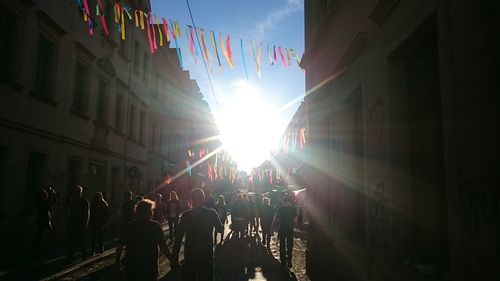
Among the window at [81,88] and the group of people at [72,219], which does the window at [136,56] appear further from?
the group of people at [72,219]

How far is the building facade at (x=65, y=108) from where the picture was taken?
1193 centimetres

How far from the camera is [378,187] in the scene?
6.38 metres

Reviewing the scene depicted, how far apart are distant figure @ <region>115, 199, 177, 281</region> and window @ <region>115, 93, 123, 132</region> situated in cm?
1743

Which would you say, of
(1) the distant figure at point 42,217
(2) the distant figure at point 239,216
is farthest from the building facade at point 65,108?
(2) the distant figure at point 239,216

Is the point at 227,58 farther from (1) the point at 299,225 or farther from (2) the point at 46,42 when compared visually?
(1) the point at 299,225

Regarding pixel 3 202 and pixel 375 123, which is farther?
pixel 3 202

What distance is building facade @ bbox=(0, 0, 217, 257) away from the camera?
1193cm

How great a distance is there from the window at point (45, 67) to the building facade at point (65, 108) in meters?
0.03

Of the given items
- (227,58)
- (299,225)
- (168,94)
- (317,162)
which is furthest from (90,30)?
(168,94)

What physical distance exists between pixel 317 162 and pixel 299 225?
13700mm

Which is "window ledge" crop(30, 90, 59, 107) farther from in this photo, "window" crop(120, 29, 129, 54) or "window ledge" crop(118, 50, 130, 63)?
"window" crop(120, 29, 129, 54)

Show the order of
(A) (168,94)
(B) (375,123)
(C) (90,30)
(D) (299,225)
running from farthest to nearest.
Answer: (A) (168,94)
(D) (299,225)
(C) (90,30)
(B) (375,123)

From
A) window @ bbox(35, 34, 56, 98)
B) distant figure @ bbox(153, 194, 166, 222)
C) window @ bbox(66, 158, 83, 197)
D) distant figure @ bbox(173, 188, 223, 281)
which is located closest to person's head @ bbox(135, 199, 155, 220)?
distant figure @ bbox(173, 188, 223, 281)

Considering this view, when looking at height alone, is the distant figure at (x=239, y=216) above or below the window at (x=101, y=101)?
below
